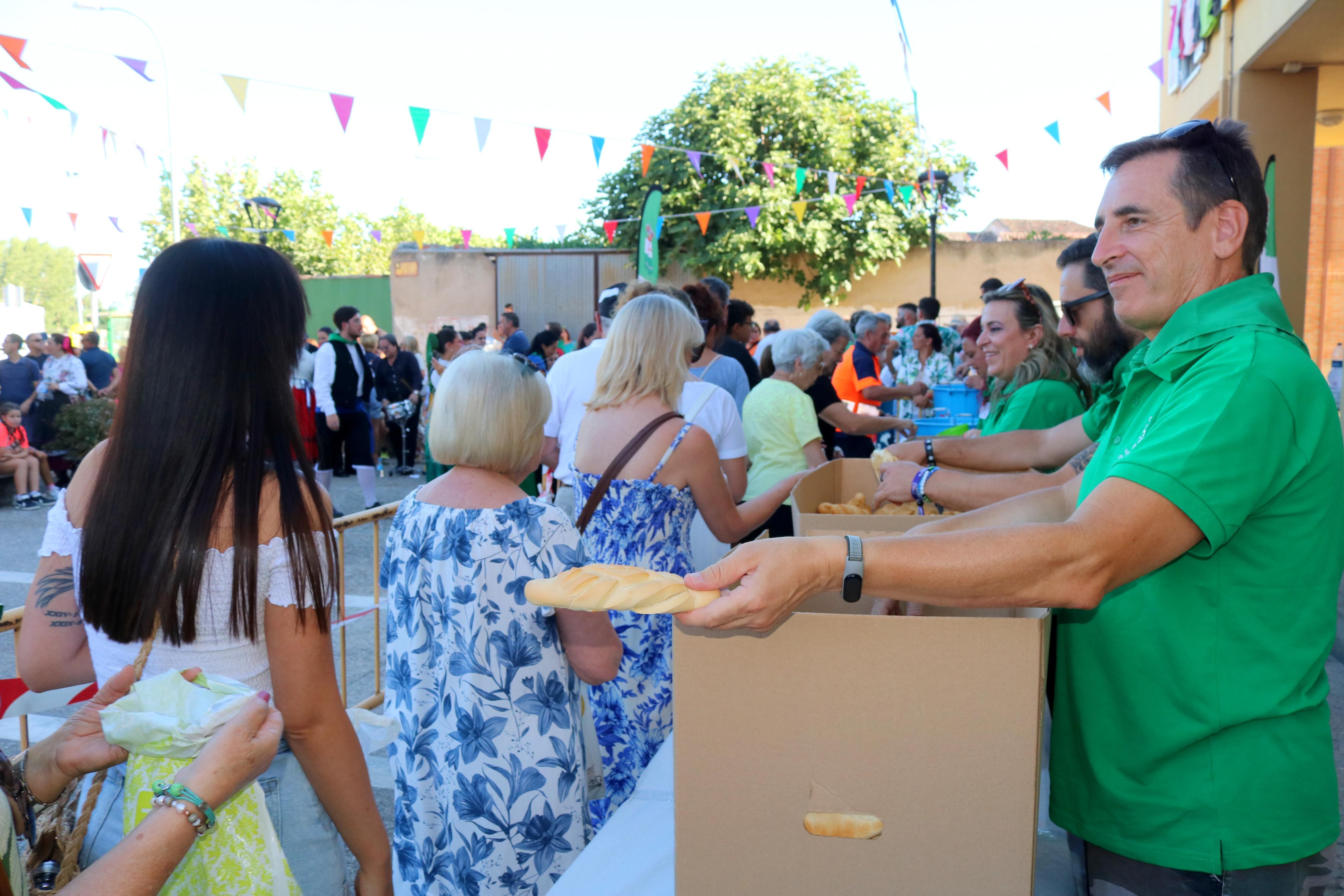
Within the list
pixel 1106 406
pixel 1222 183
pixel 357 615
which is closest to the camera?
pixel 1222 183

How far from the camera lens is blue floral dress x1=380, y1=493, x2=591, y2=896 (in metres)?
2.12

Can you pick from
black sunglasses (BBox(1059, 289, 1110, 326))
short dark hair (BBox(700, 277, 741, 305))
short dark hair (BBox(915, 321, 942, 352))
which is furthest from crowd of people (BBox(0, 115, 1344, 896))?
short dark hair (BBox(915, 321, 942, 352))

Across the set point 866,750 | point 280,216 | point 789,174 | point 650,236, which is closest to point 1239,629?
point 866,750

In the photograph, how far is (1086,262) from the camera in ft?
8.72

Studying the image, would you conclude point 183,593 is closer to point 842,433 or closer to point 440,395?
point 440,395

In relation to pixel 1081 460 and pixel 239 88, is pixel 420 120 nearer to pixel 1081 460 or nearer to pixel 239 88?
pixel 239 88

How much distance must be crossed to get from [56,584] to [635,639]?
171cm

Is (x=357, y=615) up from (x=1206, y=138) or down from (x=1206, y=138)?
down

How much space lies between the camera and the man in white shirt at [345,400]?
873cm

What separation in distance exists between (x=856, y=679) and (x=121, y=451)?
4.00 ft

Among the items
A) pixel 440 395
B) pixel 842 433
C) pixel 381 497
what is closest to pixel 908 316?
pixel 842 433

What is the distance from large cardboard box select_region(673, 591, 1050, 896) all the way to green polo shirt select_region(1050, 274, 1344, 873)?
0.23m

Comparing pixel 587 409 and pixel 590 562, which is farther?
pixel 587 409

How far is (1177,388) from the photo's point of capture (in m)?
1.26
